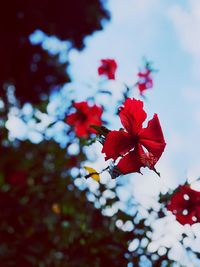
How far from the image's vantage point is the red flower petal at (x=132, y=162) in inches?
51.3

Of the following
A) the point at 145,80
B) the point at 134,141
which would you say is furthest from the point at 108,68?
the point at 134,141

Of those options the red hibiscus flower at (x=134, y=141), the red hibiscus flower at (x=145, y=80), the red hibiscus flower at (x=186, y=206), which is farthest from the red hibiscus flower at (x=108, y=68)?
the red hibiscus flower at (x=134, y=141)

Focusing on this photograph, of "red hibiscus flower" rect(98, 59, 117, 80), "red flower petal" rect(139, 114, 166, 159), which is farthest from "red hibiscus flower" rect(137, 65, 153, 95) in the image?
"red flower petal" rect(139, 114, 166, 159)

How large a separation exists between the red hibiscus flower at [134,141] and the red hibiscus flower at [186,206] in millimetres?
495

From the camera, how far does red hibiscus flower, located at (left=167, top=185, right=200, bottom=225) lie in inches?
68.2

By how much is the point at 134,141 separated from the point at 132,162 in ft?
0.26

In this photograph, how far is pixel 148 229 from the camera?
88.7 inches

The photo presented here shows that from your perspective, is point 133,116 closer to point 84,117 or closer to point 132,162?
point 132,162

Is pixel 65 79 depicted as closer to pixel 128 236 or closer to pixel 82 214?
pixel 82 214

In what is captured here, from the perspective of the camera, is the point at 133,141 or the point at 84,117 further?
the point at 84,117

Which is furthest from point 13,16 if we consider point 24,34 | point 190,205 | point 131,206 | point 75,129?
point 190,205

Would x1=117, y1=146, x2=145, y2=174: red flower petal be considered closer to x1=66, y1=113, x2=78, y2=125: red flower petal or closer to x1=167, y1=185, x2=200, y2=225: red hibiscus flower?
x1=167, y1=185, x2=200, y2=225: red hibiscus flower

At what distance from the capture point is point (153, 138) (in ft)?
4.44

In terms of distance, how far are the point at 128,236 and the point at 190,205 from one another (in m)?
0.60
